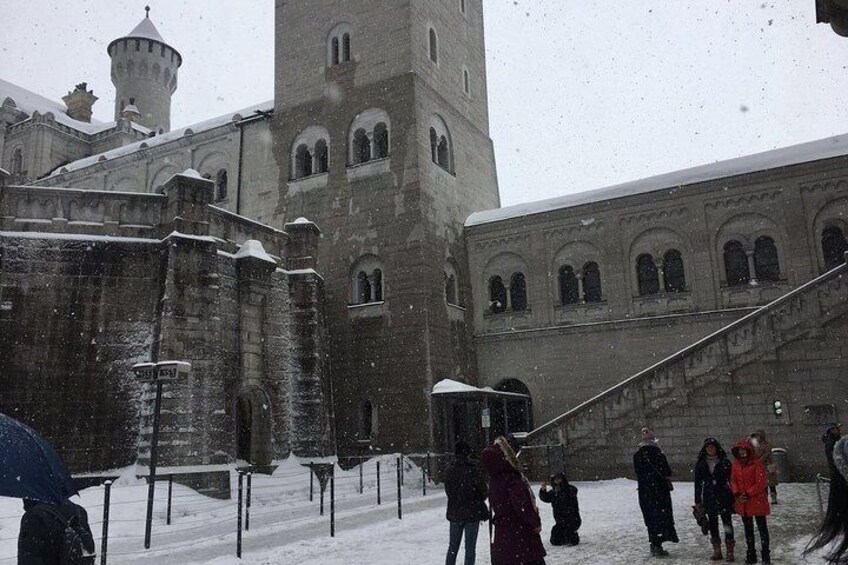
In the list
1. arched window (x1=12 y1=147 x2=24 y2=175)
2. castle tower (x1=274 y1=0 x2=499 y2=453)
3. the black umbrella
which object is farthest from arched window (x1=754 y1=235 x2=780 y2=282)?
arched window (x1=12 y1=147 x2=24 y2=175)

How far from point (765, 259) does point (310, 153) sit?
19429 millimetres

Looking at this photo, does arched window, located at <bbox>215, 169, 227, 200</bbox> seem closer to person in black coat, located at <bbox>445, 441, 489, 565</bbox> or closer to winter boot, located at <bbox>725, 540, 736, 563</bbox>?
person in black coat, located at <bbox>445, 441, 489, 565</bbox>

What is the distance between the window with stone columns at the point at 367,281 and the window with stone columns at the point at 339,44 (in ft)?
31.5

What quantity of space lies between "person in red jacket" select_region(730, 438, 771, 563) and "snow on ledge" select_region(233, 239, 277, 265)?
46.8ft

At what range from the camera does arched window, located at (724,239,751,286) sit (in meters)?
26.6

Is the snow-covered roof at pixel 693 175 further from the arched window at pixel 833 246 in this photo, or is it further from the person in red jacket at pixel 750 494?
A: the person in red jacket at pixel 750 494

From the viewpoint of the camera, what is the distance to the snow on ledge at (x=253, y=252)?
20.3m

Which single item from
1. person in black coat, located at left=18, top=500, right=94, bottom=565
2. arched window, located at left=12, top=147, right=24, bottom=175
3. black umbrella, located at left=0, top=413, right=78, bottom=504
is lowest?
person in black coat, located at left=18, top=500, right=94, bottom=565

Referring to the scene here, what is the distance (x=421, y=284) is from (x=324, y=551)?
17.1 m

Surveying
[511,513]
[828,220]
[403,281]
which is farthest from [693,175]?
[511,513]

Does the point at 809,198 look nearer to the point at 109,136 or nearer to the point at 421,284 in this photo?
the point at 421,284

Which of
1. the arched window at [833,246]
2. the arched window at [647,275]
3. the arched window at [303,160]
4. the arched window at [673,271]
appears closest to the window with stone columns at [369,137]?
the arched window at [303,160]

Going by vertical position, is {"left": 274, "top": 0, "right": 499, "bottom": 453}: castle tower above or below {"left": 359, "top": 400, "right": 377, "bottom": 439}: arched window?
A: above

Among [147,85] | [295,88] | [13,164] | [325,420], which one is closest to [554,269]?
[325,420]
